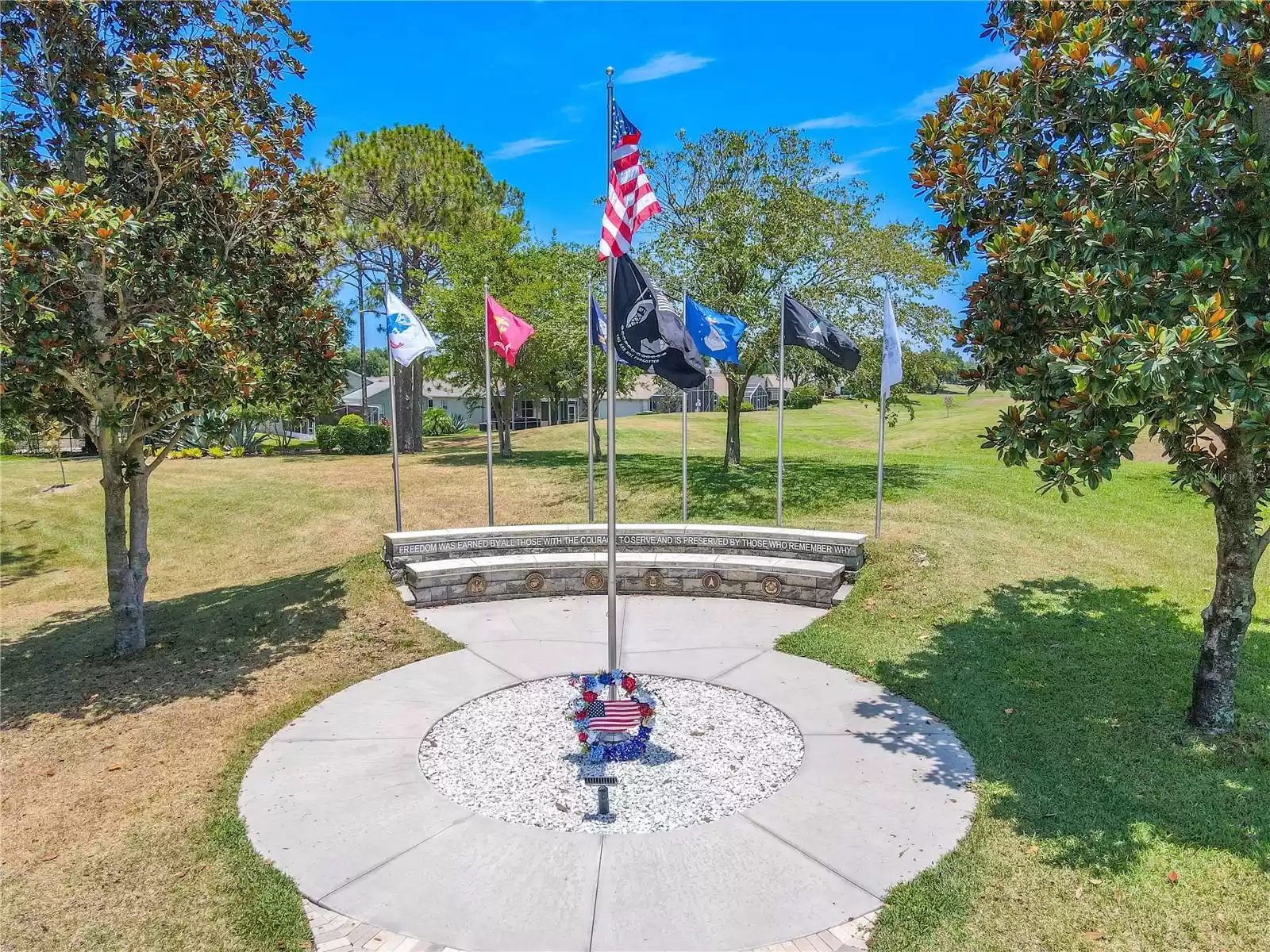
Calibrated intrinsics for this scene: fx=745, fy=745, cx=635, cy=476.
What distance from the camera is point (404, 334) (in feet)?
39.0

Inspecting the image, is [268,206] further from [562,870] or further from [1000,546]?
[1000,546]

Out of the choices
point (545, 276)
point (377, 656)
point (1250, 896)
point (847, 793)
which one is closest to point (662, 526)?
point (377, 656)

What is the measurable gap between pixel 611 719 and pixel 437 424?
119 ft

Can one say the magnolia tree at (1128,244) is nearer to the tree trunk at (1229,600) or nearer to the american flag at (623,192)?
the tree trunk at (1229,600)

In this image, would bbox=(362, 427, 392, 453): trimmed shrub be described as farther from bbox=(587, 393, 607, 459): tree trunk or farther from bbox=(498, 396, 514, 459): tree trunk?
bbox=(587, 393, 607, 459): tree trunk

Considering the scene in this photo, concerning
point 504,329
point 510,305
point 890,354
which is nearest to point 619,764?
point 504,329

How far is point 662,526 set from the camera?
12.3 m

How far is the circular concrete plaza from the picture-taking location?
4.47m

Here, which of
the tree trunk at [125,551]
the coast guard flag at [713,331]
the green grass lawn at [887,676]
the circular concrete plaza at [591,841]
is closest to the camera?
the circular concrete plaza at [591,841]

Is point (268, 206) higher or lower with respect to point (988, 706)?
higher

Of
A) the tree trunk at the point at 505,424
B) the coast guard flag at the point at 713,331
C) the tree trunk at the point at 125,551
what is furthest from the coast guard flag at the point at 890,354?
the tree trunk at the point at 505,424

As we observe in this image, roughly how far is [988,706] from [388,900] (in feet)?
19.0

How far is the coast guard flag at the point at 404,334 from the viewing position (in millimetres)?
11711

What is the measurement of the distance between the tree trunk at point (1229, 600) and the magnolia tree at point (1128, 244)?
0.01 meters
